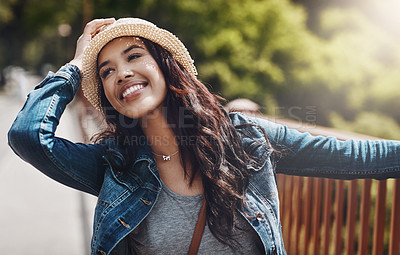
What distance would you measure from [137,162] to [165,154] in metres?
→ 0.15

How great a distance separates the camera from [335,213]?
2713 mm

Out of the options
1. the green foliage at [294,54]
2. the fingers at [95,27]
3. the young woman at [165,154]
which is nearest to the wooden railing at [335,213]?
the young woman at [165,154]

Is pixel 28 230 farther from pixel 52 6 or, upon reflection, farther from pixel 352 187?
pixel 52 6

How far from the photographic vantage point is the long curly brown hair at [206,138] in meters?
1.60

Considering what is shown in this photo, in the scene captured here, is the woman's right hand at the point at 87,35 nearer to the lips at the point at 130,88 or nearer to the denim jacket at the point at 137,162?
the denim jacket at the point at 137,162

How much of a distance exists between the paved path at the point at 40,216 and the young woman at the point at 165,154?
271cm

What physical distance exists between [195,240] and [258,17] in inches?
383

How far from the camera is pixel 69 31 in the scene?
73.8ft

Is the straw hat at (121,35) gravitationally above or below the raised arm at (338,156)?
above

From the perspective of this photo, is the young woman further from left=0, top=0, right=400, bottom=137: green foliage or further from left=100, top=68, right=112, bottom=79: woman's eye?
left=0, top=0, right=400, bottom=137: green foliage

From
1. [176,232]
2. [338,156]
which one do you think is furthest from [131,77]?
[338,156]

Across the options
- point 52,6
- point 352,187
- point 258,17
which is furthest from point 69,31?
point 352,187

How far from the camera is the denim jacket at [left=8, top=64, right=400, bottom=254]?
1.53m

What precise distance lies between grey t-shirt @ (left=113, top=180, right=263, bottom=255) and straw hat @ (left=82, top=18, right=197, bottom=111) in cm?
58
